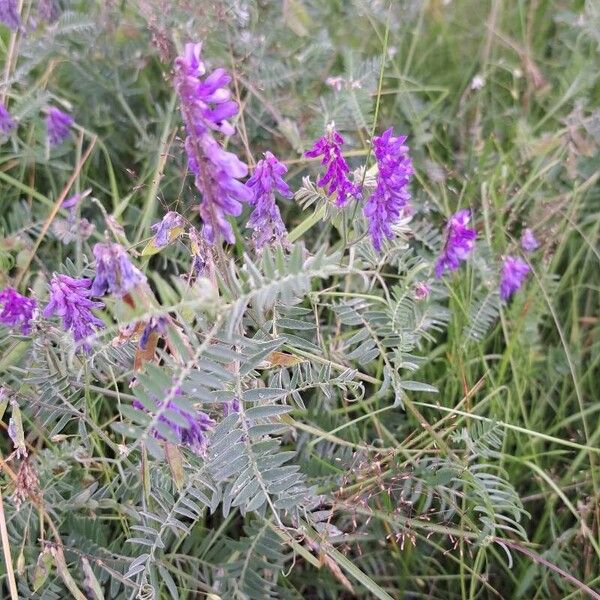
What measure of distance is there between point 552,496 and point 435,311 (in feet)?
1.43

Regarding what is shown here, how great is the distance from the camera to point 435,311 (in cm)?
156

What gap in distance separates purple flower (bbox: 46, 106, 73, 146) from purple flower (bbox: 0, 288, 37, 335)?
2.30 feet

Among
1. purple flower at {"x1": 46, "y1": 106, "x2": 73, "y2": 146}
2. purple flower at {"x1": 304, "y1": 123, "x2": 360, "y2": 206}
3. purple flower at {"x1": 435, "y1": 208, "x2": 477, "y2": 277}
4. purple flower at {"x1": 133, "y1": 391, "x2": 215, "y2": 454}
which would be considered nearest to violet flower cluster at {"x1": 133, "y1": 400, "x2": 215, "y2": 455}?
purple flower at {"x1": 133, "y1": 391, "x2": 215, "y2": 454}

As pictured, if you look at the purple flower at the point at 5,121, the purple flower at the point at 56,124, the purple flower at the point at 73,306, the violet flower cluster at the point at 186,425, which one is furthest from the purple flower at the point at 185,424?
the purple flower at the point at 56,124

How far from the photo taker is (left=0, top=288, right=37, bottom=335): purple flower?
1195 millimetres

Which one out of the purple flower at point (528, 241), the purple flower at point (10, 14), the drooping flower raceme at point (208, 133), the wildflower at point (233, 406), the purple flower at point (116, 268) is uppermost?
the purple flower at point (10, 14)

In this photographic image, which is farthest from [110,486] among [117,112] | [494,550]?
[117,112]

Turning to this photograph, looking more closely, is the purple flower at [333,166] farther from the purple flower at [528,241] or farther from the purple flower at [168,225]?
the purple flower at [528,241]

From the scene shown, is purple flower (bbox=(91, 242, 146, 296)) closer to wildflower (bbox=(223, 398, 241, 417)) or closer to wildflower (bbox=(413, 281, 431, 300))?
wildflower (bbox=(223, 398, 241, 417))

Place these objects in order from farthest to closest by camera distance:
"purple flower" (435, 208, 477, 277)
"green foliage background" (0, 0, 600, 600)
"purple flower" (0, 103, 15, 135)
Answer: "purple flower" (0, 103, 15, 135), "purple flower" (435, 208, 477, 277), "green foliage background" (0, 0, 600, 600)

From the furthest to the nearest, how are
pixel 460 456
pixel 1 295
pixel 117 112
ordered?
pixel 117 112
pixel 460 456
pixel 1 295

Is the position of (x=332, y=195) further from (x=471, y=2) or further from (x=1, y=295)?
(x=471, y=2)

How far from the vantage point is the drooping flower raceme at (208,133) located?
975 millimetres

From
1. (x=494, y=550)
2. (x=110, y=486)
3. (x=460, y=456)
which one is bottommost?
(x=494, y=550)
